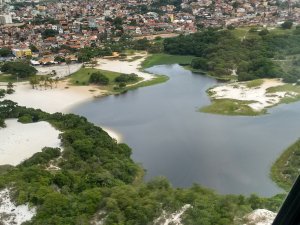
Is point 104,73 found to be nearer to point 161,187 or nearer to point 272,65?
point 272,65

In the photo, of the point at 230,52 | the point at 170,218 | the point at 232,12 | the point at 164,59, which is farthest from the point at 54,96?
the point at 232,12

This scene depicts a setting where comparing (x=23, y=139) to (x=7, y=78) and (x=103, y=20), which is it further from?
(x=103, y=20)

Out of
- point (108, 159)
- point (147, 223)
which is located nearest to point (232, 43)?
point (108, 159)

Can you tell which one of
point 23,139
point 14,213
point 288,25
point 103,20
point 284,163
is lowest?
point 103,20

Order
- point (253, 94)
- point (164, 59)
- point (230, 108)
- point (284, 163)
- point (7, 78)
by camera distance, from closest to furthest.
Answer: point (284, 163) → point (230, 108) → point (253, 94) → point (7, 78) → point (164, 59)

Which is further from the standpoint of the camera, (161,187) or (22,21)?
(22,21)

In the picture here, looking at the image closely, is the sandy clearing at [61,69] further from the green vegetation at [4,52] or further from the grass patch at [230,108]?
the grass patch at [230,108]
